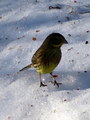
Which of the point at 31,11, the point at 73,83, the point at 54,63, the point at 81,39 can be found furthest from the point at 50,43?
the point at 31,11

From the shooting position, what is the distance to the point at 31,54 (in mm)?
5516

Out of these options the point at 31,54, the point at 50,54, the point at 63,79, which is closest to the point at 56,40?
the point at 50,54

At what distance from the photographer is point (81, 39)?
5652 mm

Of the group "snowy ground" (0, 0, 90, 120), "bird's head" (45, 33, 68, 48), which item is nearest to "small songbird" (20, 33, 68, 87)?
"bird's head" (45, 33, 68, 48)

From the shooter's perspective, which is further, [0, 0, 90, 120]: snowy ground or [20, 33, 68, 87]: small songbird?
[20, 33, 68, 87]: small songbird

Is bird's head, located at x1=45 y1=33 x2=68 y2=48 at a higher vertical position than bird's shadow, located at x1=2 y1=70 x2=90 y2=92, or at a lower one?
higher

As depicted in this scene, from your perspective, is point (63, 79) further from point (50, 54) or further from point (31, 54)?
point (31, 54)

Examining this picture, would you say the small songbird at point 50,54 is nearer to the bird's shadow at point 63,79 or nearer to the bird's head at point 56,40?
the bird's head at point 56,40

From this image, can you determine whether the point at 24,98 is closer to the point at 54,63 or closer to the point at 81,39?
the point at 54,63

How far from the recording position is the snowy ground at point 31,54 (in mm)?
4234

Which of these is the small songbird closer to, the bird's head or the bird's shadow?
the bird's head

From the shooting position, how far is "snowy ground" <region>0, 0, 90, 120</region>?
167 inches

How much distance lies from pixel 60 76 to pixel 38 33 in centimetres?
124

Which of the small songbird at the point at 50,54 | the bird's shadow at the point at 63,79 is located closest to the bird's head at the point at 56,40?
the small songbird at the point at 50,54
